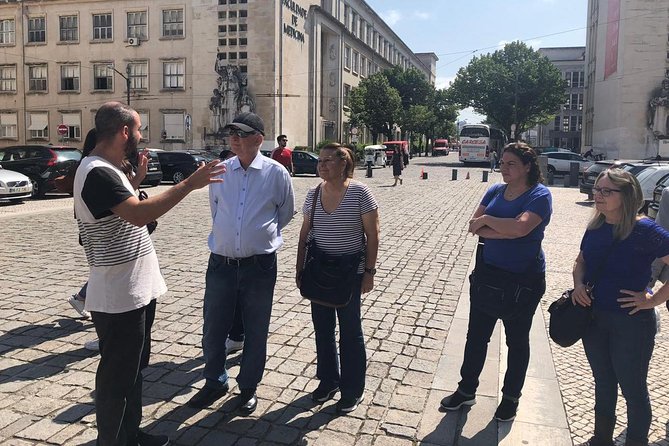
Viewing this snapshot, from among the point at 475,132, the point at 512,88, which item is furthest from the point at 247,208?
the point at 512,88

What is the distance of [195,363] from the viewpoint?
4.71 meters

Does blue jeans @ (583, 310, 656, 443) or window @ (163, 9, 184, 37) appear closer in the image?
blue jeans @ (583, 310, 656, 443)

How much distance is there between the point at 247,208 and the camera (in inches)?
149

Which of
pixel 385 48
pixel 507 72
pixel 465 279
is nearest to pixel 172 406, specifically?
pixel 465 279

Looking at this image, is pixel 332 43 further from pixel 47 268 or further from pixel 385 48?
pixel 47 268

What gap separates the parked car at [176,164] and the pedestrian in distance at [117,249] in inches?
899

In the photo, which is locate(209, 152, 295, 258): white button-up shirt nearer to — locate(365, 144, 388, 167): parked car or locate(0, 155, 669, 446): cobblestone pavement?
locate(0, 155, 669, 446): cobblestone pavement

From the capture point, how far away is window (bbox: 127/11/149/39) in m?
A: 45.1

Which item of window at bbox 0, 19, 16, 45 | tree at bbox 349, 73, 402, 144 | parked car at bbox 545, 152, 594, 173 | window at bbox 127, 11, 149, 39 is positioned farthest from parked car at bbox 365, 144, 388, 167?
window at bbox 0, 19, 16, 45

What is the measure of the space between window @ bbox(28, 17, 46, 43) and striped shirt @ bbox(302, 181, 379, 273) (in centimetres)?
5138

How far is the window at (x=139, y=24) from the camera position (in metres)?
45.1

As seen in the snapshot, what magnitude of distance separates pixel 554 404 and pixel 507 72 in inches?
2350

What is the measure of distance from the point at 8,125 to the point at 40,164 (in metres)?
34.7

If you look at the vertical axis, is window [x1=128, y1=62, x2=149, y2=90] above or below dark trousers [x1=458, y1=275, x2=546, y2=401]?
above
